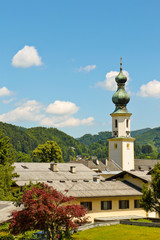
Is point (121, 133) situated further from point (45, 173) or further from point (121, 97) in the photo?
point (45, 173)

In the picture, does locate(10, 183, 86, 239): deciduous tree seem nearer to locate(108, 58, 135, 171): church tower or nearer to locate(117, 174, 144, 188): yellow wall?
locate(117, 174, 144, 188): yellow wall

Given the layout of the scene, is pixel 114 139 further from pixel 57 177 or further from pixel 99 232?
pixel 99 232

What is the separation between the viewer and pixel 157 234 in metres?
34.5

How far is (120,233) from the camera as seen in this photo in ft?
117

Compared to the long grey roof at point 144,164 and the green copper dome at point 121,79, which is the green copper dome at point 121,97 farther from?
the long grey roof at point 144,164

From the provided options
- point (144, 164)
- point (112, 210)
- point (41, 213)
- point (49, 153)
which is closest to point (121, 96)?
point (144, 164)

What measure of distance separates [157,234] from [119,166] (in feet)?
221

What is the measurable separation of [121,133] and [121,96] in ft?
31.4

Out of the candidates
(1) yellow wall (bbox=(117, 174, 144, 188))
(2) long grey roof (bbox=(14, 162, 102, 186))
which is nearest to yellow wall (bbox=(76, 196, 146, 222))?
(1) yellow wall (bbox=(117, 174, 144, 188))

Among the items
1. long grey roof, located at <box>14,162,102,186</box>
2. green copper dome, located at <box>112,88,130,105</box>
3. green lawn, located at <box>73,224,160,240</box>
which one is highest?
green copper dome, located at <box>112,88,130,105</box>

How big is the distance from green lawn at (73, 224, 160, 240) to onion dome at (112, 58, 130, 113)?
65945 mm

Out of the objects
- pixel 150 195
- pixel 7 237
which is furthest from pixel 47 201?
pixel 150 195

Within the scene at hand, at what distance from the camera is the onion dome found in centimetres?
10300

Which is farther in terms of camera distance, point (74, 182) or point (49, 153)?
point (49, 153)
